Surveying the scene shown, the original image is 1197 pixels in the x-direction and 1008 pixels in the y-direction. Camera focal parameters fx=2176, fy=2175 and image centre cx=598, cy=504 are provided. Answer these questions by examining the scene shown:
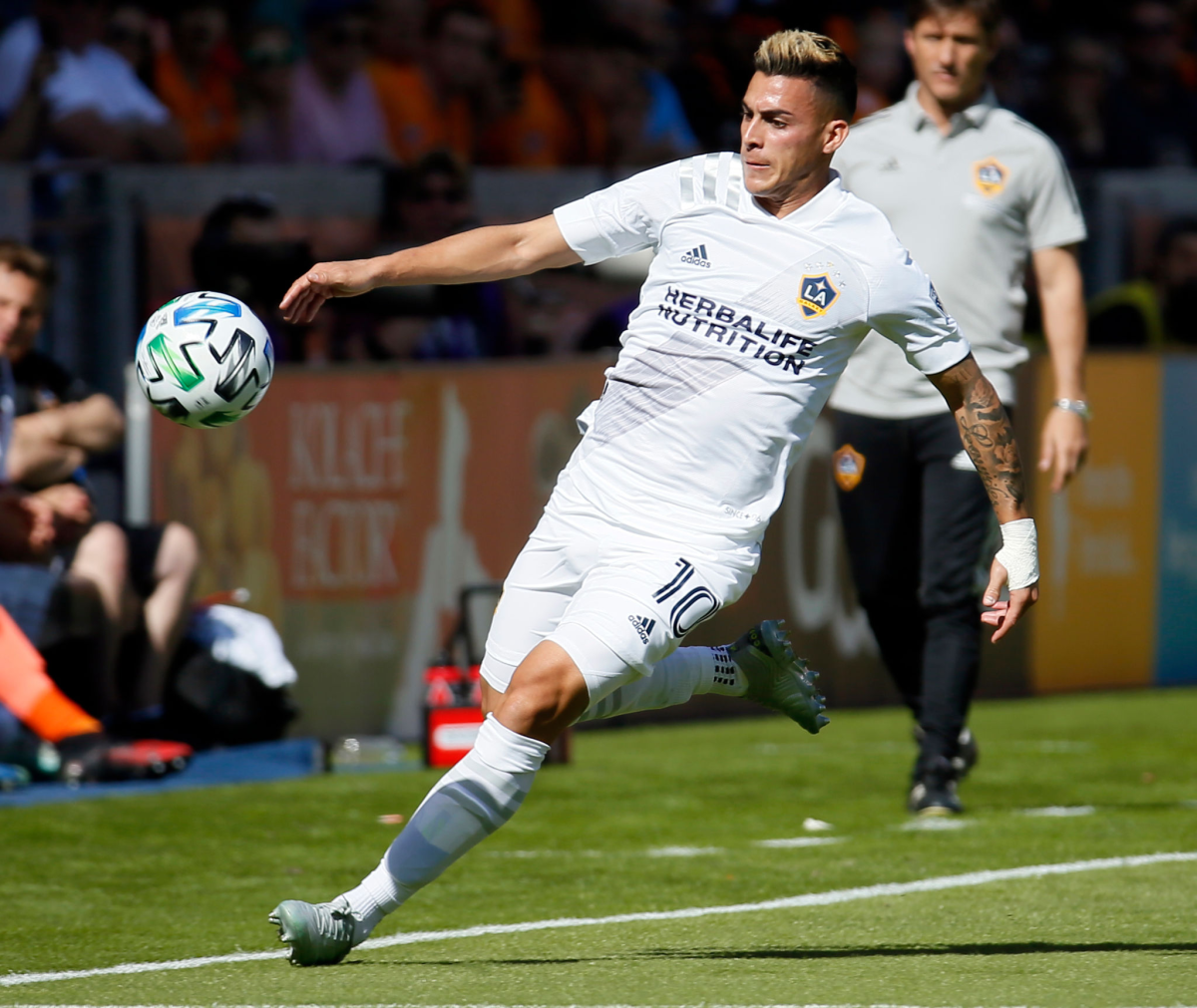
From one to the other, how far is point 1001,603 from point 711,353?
90cm

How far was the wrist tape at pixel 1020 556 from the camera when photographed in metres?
5.20

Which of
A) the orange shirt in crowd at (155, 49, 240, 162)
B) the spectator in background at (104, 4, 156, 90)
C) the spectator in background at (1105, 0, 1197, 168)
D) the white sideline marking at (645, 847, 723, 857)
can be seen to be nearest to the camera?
the white sideline marking at (645, 847, 723, 857)

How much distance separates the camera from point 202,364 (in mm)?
5355

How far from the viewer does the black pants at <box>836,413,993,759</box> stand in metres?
7.13

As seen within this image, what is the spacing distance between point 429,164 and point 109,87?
5.52ft

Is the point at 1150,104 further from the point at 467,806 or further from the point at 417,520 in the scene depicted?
the point at 467,806

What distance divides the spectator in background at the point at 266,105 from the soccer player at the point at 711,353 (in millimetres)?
6662

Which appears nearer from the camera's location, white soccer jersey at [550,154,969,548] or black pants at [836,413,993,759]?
white soccer jersey at [550,154,969,548]

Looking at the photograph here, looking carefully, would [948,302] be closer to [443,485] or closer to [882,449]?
[882,449]

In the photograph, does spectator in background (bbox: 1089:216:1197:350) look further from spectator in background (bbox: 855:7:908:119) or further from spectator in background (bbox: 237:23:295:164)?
spectator in background (bbox: 237:23:295:164)

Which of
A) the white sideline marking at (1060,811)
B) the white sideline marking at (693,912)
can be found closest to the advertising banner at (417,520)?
the white sideline marking at (1060,811)

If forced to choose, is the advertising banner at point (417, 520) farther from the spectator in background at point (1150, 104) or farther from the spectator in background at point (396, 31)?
the spectator in background at point (1150, 104)

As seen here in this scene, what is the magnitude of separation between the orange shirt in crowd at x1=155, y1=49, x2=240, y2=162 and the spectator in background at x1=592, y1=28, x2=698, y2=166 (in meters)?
2.55

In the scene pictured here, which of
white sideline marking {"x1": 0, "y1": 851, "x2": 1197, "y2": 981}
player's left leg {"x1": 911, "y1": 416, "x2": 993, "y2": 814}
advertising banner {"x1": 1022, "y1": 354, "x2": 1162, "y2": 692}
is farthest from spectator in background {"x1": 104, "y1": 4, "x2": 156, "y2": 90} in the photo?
white sideline marking {"x1": 0, "y1": 851, "x2": 1197, "y2": 981}
